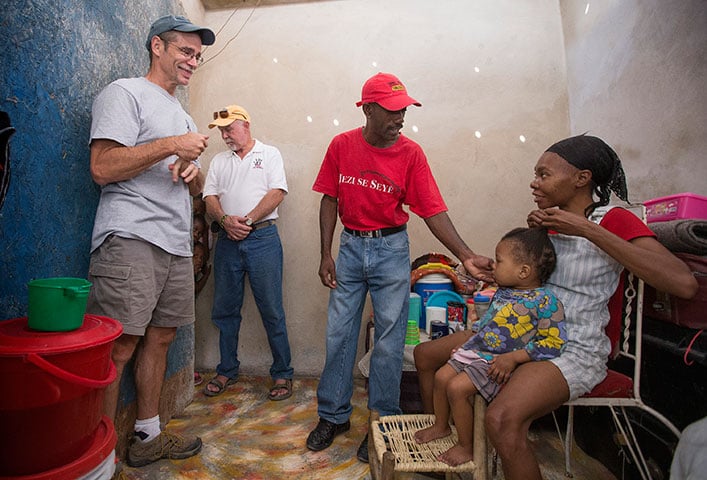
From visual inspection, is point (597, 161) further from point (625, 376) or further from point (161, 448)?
point (161, 448)

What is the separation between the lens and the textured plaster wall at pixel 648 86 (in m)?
2.22

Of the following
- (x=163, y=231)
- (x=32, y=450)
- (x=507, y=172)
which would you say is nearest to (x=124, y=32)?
(x=163, y=231)

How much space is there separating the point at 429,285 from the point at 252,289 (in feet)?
4.75

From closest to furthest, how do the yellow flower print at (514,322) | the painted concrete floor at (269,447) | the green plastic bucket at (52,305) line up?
1. the green plastic bucket at (52,305)
2. the yellow flower print at (514,322)
3. the painted concrete floor at (269,447)

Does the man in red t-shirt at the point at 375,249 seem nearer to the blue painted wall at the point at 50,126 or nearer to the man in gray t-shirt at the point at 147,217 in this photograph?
the man in gray t-shirt at the point at 147,217

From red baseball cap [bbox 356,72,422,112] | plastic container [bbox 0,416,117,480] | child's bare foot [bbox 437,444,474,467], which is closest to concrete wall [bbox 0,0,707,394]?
red baseball cap [bbox 356,72,422,112]

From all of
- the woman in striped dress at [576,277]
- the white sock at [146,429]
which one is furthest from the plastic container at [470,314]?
the white sock at [146,429]

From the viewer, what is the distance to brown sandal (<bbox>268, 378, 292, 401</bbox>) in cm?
323

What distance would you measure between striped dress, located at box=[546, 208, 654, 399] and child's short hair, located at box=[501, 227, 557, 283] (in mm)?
45

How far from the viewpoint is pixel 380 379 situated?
7.69ft

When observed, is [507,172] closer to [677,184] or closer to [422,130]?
[422,130]

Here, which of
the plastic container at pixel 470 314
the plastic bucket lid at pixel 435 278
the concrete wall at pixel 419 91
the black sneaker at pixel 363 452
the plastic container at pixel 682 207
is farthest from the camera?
the concrete wall at pixel 419 91

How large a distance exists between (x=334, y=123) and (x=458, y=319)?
6.80 ft

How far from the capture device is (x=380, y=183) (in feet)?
7.83
